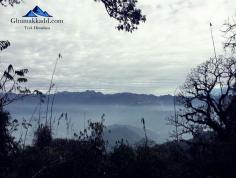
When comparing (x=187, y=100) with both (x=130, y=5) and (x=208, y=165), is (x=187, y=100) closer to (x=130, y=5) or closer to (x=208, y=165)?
(x=208, y=165)

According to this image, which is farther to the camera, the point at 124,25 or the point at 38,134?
the point at 38,134

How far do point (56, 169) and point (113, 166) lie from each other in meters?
2.08

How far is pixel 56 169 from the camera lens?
10.7 m

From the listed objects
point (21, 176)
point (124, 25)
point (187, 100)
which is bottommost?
point (21, 176)

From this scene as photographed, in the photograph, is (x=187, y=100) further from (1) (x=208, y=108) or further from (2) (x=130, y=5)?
(2) (x=130, y=5)

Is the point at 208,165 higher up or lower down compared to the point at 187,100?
lower down

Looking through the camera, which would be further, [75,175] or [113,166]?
[113,166]

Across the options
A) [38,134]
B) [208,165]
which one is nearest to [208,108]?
[38,134]

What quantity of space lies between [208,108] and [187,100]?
9.55 feet

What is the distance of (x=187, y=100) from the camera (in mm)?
35438

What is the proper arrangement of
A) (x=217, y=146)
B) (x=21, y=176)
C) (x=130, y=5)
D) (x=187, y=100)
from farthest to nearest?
(x=187, y=100), (x=217, y=146), (x=21, y=176), (x=130, y=5)

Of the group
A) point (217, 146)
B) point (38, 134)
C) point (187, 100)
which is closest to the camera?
point (217, 146)

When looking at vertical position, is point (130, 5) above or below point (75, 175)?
above

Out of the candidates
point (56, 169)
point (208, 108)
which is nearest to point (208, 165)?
point (56, 169)
